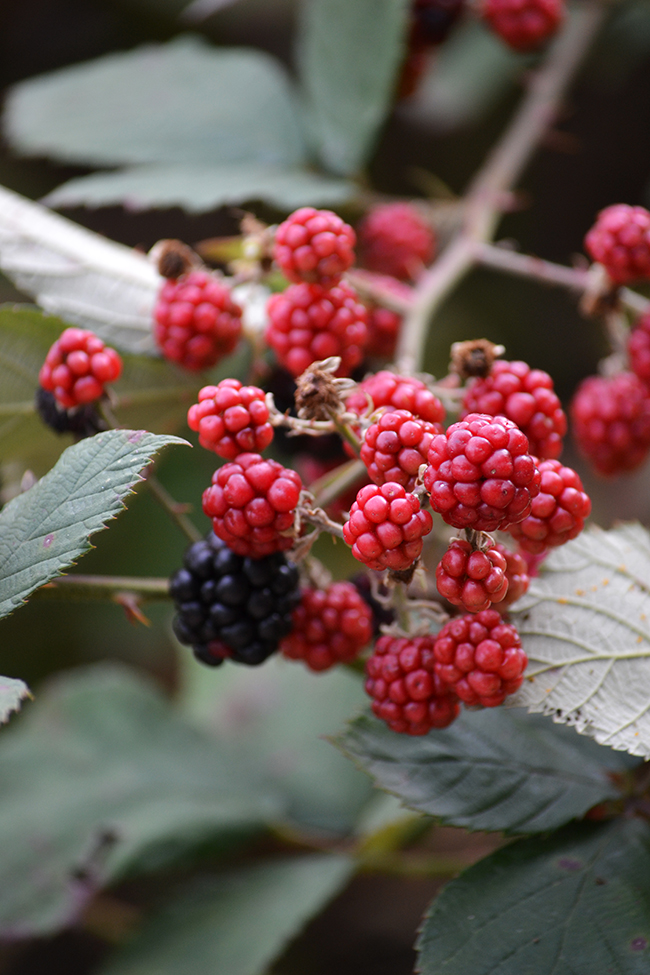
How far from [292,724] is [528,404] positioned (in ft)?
3.49

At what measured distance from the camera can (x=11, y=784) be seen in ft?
4.90

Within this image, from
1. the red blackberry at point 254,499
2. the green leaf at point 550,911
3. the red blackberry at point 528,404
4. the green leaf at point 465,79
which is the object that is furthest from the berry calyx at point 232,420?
the green leaf at point 465,79

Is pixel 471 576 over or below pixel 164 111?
below

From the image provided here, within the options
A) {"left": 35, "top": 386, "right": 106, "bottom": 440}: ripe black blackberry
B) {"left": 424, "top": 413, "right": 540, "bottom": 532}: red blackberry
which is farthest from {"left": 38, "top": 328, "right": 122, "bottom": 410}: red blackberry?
{"left": 424, "top": 413, "right": 540, "bottom": 532}: red blackberry

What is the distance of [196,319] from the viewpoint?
102 cm

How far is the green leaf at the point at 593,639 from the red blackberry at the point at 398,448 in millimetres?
247

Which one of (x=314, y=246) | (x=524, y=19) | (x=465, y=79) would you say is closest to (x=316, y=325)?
(x=314, y=246)

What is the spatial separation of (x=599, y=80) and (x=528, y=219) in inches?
14.6

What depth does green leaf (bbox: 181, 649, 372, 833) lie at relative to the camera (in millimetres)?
1566

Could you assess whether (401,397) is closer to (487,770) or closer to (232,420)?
(232,420)

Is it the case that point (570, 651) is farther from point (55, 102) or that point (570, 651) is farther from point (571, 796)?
point (55, 102)

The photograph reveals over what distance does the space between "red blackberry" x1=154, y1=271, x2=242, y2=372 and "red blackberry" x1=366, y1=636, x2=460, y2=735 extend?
0.44 metres

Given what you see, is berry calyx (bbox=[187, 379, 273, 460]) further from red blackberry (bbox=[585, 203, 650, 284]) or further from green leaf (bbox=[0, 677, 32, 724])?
red blackberry (bbox=[585, 203, 650, 284])

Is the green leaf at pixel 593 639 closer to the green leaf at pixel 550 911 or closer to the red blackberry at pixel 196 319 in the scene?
the green leaf at pixel 550 911
